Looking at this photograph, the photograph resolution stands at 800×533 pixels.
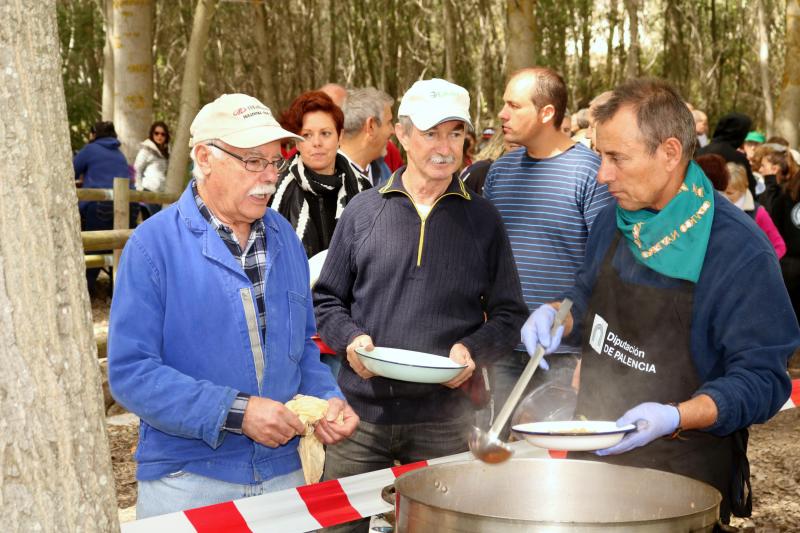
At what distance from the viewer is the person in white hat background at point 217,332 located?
2.88 m

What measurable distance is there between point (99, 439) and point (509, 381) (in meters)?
3.13

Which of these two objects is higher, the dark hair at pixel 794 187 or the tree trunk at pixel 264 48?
the tree trunk at pixel 264 48

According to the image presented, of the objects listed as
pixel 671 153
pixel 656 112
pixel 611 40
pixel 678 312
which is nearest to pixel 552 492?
pixel 678 312

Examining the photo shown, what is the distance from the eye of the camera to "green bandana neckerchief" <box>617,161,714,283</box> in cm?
292

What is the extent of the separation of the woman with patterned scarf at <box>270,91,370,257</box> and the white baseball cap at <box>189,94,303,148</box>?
169 centimetres

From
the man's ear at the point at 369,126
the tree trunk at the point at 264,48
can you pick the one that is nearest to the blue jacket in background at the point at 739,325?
the man's ear at the point at 369,126

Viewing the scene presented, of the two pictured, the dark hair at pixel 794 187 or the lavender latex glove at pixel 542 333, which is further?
the dark hair at pixel 794 187

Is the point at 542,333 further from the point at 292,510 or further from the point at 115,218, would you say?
the point at 115,218

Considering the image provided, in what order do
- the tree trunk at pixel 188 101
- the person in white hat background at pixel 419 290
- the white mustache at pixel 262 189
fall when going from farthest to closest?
the tree trunk at pixel 188 101 < the person in white hat background at pixel 419 290 < the white mustache at pixel 262 189

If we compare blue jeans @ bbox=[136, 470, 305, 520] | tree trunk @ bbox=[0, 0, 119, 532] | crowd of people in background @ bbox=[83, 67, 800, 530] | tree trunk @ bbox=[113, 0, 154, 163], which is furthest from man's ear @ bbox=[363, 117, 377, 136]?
tree trunk @ bbox=[113, 0, 154, 163]

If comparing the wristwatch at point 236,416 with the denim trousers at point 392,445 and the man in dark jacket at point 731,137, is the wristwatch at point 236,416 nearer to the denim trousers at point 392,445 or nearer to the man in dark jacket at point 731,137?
the denim trousers at point 392,445

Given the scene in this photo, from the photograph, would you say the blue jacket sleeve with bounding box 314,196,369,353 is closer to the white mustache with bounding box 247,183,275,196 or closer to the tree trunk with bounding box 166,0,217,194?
the white mustache with bounding box 247,183,275,196

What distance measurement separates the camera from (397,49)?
35062 millimetres

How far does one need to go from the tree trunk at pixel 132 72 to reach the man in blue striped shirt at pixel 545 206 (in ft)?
30.9
